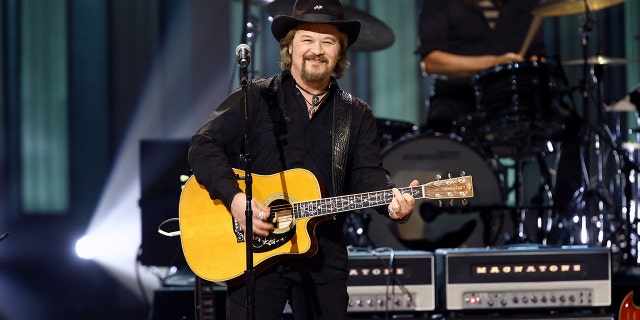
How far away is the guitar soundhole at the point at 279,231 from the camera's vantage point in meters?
3.55

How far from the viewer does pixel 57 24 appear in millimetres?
7930

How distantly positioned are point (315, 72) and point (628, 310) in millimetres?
2443

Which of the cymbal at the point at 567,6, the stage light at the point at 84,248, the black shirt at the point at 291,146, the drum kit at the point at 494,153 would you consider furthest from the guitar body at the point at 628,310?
the stage light at the point at 84,248

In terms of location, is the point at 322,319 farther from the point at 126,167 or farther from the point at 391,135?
the point at 126,167

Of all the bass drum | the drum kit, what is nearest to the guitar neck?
the drum kit

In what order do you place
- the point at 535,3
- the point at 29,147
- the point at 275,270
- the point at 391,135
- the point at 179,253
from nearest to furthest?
the point at 275,270 < the point at 179,253 < the point at 391,135 < the point at 535,3 < the point at 29,147

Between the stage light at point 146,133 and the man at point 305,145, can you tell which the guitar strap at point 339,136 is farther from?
the stage light at point 146,133

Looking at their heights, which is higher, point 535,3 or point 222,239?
point 535,3

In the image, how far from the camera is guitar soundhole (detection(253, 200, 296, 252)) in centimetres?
355

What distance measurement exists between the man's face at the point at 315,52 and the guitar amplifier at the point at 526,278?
150 centimetres

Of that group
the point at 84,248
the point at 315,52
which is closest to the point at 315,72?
the point at 315,52

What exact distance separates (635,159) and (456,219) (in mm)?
2238

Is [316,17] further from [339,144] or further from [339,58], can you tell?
[339,144]

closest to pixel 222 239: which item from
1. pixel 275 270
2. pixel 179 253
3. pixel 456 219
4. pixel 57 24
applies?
pixel 275 270
